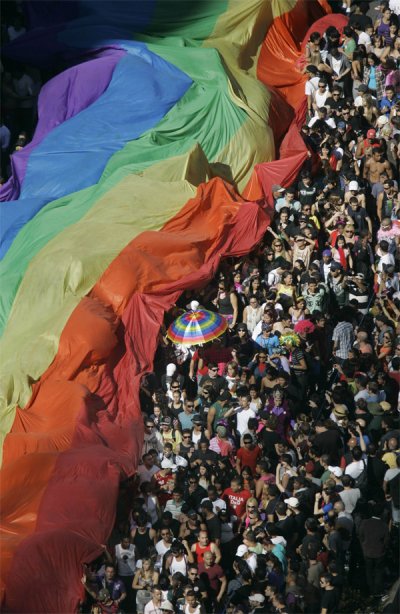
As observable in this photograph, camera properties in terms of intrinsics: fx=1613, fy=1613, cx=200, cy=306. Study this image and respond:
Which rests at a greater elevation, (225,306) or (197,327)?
(197,327)

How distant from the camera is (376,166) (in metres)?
20.9

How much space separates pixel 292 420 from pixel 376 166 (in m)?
4.43

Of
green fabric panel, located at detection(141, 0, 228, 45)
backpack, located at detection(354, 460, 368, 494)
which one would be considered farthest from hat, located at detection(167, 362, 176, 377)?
green fabric panel, located at detection(141, 0, 228, 45)

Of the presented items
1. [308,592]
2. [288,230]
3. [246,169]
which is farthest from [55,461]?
[246,169]

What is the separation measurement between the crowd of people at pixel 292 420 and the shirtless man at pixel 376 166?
0.10ft

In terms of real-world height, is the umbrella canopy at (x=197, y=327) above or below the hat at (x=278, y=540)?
above

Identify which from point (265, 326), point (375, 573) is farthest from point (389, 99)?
point (375, 573)

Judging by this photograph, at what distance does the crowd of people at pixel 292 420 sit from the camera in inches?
632

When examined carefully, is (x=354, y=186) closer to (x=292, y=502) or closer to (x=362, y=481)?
(x=362, y=481)

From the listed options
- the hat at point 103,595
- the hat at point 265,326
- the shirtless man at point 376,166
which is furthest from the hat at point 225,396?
the shirtless man at point 376,166

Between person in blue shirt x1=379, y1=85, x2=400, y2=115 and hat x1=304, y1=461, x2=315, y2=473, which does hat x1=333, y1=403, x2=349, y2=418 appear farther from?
person in blue shirt x1=379, y1=85, x2=400, y2=115

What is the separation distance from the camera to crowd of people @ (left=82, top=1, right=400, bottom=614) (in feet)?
52.7

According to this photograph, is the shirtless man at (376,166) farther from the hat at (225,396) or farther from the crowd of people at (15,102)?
the crowd of people at (15,102)

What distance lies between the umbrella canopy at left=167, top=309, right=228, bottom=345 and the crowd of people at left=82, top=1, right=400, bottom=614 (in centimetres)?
17
